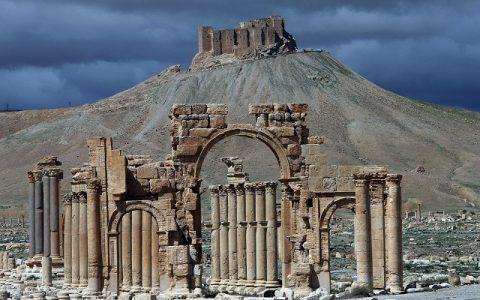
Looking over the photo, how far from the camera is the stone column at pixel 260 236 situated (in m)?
52.5

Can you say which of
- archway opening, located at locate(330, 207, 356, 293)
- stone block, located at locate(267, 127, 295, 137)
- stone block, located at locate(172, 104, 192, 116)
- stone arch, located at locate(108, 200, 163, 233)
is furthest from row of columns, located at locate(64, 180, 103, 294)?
archway opening, located at locate(330, 207, 356, 293)

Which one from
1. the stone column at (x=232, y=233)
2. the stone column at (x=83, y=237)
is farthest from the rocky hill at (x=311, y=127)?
the stone column at (x=83, y=237)

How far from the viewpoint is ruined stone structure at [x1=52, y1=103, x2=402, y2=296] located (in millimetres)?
44219

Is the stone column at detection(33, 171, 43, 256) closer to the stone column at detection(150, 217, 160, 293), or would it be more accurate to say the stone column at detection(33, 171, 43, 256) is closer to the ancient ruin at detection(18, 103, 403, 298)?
the ancient ruin at detection(18, 103, 403, 298)

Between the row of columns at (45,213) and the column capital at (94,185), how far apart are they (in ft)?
39.9

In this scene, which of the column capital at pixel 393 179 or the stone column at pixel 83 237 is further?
the stone column at pixel 83 237

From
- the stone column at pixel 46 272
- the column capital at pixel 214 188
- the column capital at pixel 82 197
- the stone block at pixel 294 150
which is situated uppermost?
the stone block at pixel 294 150

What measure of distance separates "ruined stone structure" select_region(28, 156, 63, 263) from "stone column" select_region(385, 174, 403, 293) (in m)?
17.6

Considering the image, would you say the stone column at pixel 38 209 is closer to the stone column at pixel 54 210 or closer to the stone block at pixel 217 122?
the stone column at pixel 54 210

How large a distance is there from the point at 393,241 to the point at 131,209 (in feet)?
27.7

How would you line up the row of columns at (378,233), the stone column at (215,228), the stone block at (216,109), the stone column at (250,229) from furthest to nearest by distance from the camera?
the stone column at (215,228)
the stone column at (250,229)
the stone block at (216,109)
the row of columns at (378,233)

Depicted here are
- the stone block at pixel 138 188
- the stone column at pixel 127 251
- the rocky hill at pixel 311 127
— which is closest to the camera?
Answer: the stone block at pixel 138 188

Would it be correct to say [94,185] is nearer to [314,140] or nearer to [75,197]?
[75,197]

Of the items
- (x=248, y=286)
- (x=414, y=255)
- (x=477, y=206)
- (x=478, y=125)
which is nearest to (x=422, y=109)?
(x=478, y=125)
